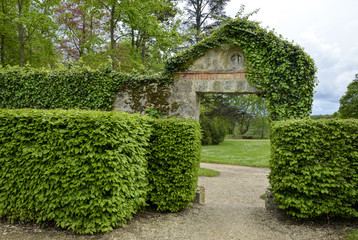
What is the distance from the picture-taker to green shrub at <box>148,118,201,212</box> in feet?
14.4

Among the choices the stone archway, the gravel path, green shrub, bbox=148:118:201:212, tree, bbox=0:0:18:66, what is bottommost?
the gravel path

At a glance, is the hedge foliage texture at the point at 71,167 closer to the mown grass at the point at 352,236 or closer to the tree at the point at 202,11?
the mown grass at the point at 352,236

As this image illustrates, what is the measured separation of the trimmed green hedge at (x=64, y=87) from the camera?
6578 mm

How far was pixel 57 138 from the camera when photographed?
3.43 metres

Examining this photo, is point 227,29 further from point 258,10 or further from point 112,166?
point 112,166

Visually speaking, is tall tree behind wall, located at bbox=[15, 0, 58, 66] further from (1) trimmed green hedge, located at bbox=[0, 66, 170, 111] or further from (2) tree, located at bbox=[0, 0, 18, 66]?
(1) trimmed green hedge, located at bbox=[0, 66, 170, 111]

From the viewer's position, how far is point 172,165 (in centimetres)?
442

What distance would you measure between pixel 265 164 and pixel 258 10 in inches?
305

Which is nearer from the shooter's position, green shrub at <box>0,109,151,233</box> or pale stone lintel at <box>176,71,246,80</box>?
green shrub at <box>0,109,151,233</box>

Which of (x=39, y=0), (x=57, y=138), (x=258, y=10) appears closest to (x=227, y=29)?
(x=258, y=10)

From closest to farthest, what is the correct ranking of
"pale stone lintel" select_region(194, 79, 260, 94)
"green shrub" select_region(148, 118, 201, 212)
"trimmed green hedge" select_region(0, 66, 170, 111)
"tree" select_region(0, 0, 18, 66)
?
"green shrub" select_region(148, 118, 201, 212) < "pale stone lintel" select_region(194, 79, 260, 94) < "trimmed green hedge" select_region(0, 66, 170, 111) < "tree" select_region(0, 0, 18, 66)

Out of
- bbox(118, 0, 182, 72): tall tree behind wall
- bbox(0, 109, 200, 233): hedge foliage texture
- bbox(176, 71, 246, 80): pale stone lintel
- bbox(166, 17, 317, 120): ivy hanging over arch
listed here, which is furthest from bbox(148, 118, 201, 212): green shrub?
bbox(118, 0, 182, 72): tall tree behind wall

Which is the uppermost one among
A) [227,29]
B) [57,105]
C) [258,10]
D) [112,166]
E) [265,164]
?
[258,10]

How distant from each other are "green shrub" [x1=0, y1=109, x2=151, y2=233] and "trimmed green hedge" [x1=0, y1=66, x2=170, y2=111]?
293cm
